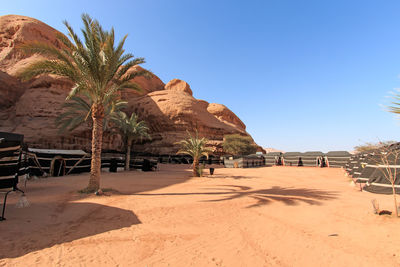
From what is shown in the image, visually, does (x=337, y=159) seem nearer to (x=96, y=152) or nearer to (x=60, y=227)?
(x=96, y=152)

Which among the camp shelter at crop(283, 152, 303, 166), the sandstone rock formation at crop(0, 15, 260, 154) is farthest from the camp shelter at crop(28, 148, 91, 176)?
the camp shelter at crop(283, 152, 303, 166)

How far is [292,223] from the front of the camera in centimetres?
547

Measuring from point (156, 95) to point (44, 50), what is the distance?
128ft

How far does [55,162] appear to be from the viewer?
52.4 feet

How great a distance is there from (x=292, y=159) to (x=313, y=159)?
3.45 meters

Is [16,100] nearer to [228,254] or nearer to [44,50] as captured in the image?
[44,50]

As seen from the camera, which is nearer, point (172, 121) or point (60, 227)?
point (60, 227)

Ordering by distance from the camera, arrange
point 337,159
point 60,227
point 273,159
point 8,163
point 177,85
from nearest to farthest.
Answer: point 60,227, point 8,163, point 337,159, point 273,159, point 177,85

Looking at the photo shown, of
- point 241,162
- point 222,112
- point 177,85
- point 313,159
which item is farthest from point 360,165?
point 177,85

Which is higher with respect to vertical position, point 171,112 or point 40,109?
point 171,112

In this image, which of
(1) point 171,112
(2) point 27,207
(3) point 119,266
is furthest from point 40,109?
(3) point 119,266

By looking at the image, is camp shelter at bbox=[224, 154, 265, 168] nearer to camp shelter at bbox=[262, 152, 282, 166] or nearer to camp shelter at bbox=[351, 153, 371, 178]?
camp shelter at bbox=[262, 152, 282, 166]

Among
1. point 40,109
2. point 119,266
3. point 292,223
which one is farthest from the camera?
point 40,109

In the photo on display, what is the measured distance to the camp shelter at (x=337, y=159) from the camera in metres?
29.2
